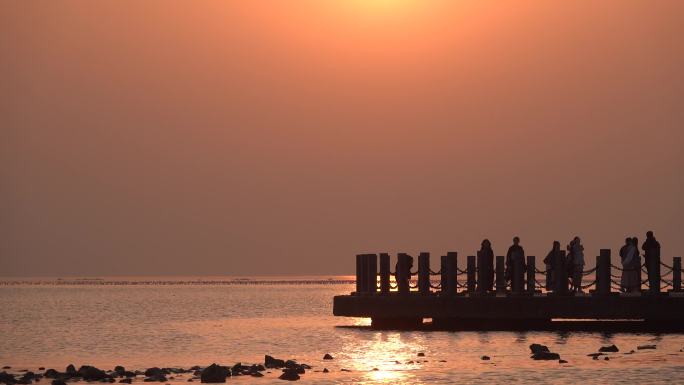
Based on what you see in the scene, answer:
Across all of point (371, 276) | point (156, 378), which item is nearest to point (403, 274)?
point (371, 276)

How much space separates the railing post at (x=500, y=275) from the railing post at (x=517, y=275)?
86cm

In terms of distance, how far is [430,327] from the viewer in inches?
2386

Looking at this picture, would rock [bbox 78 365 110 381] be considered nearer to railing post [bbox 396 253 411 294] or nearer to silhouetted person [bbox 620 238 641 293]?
railing post [bbox 396 253 411 294]

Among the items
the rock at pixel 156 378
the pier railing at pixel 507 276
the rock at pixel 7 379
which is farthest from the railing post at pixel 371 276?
the rock at pixel 7 379

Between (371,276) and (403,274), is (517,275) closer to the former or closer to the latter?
(403,274)

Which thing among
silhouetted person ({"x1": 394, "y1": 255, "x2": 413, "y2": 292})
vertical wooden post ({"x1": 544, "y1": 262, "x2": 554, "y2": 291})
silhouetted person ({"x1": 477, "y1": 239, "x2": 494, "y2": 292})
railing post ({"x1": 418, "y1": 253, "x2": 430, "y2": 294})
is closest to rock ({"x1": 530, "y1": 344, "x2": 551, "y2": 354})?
vertical wooden post ({"x1": 544, "y1": 262, "x2": 554, "y2": 291})

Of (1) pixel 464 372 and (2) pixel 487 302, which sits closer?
(1) pixel 464 372

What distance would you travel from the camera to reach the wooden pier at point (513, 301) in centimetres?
5250

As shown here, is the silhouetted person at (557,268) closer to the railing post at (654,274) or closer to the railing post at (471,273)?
the railing post at (654,274)

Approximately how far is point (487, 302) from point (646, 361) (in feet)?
33.2

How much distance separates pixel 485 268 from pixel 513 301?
1.85m

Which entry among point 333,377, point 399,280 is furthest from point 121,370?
point 399,280

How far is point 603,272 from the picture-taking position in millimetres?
53000

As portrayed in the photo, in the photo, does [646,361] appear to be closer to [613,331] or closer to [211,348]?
[613,331]
